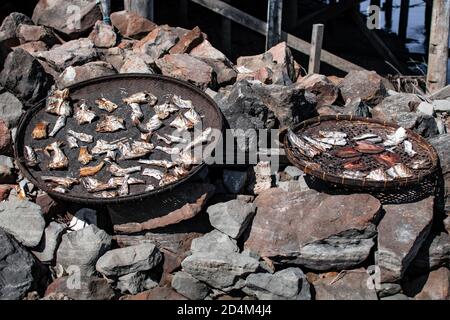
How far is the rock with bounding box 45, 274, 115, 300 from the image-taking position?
438 cm

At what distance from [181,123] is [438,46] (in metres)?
3.56

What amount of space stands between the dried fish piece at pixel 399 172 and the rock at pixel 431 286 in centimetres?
81

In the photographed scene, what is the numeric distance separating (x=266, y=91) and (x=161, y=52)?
159cm

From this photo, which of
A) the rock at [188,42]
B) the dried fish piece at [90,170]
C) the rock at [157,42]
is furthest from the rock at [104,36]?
the dried fish piece at [90,170]

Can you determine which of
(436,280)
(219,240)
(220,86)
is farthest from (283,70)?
(436,280)

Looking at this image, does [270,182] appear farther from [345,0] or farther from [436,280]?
[345,0]

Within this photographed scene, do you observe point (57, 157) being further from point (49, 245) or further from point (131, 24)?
point (131, 24)

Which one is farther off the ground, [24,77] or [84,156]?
[24,77]

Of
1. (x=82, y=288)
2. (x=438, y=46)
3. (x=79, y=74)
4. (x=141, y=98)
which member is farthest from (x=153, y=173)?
(x=438, y=46)

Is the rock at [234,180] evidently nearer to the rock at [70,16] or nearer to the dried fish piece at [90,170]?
the dried fish piece at [90,170]

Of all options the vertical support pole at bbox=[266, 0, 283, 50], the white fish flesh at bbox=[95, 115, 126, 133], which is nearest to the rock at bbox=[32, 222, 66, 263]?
the white fish flesh at bbox=[95, 115, 126, 133]

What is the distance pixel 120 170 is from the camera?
15.8 ft

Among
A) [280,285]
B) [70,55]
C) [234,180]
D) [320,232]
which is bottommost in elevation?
[280,285]

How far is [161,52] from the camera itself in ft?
21.2
